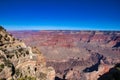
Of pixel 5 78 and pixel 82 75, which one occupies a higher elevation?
pixel 5 78

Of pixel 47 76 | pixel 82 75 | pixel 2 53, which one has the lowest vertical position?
pixel 82 75

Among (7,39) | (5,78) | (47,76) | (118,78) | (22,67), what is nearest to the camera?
(5,78)

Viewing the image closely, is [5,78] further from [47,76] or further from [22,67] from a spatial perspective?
[47,76]

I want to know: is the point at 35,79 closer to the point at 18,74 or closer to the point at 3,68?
the point at 18,74

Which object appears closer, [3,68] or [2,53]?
[3,68]

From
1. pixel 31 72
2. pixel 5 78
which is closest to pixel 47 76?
pixel 31 72

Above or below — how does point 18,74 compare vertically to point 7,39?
below

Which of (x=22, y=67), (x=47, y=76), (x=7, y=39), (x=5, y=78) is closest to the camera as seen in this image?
(x=5, y=78)

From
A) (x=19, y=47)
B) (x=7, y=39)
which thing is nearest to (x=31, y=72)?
(x=19, y=47)

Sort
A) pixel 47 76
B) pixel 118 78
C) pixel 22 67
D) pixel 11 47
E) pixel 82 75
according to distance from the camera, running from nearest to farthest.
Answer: pixel 118 78 < pixel 22 67 < pixel 11 47 < pixel 47 76 < pixel 82 75
